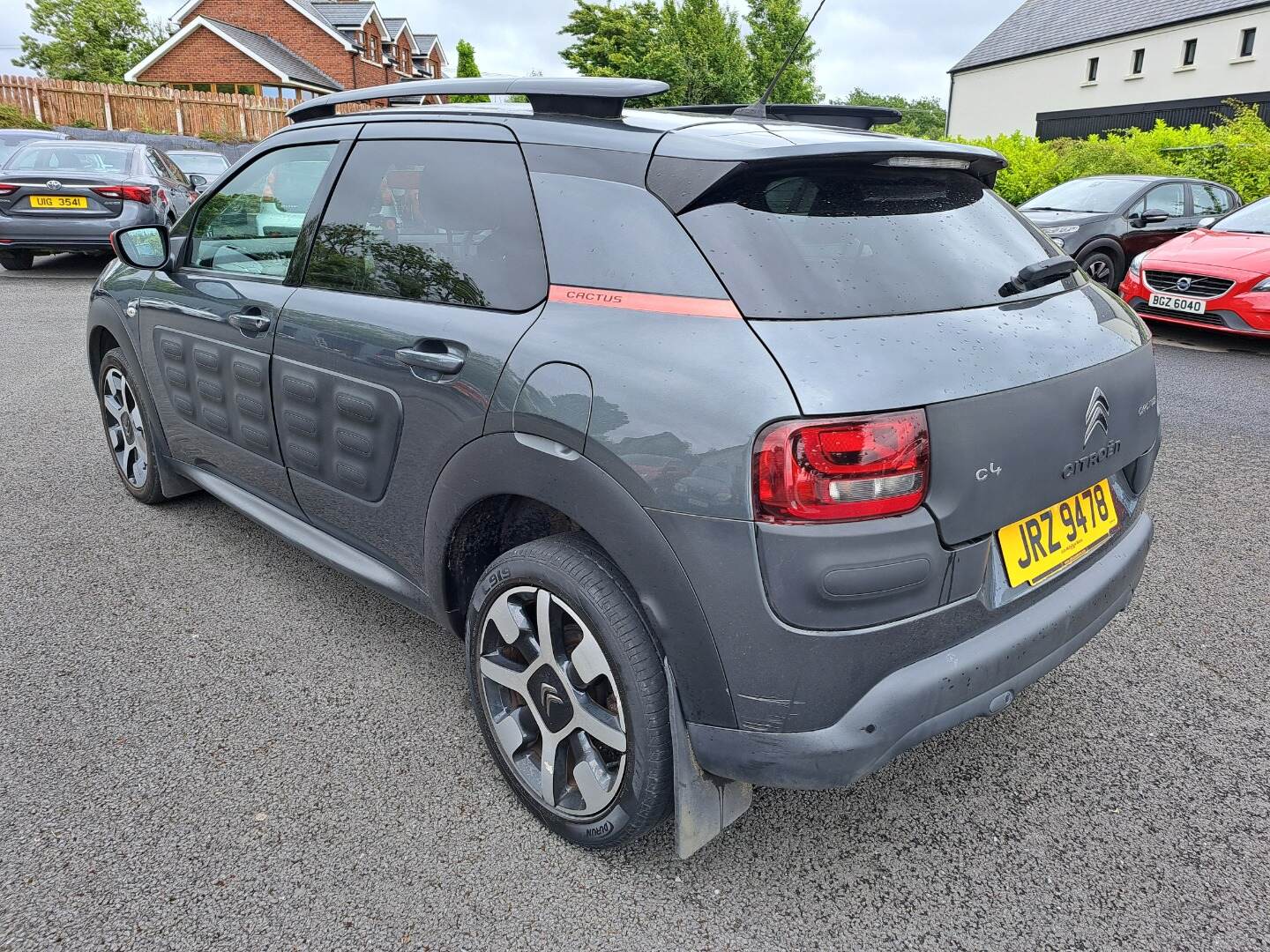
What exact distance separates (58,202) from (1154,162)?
59.1ft

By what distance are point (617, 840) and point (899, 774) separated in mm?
851

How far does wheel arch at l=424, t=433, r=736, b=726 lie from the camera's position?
180cm

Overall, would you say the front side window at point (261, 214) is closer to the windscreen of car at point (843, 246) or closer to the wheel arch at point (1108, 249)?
the windscreen of car at point (843, 246)

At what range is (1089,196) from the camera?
37.0 ft

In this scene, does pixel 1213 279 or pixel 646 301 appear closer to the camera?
pixel 646 301

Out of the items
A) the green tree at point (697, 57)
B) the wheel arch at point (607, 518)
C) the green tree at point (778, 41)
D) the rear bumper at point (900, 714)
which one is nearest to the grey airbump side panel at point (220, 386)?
the wheel arch at point (607, 518)

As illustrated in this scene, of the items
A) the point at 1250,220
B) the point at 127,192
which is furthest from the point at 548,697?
the point at 127,192

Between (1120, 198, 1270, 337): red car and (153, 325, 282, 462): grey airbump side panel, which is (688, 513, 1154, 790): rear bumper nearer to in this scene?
(153, 325, 282, 462): grey airbump side panel

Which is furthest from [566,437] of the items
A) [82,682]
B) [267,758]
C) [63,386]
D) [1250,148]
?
[1250,148]

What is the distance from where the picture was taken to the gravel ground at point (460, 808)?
196 cm

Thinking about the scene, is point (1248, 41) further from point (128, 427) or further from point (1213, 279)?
point (128, 427)

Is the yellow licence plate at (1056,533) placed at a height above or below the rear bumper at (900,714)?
above

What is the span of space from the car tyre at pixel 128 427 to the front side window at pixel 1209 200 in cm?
1222

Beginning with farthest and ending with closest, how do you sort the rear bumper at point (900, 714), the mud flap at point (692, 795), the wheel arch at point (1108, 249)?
the wheel arch at point (1108, 249) < the mud flap at point (692, 795) < the rear bumper at point (900, 714)
